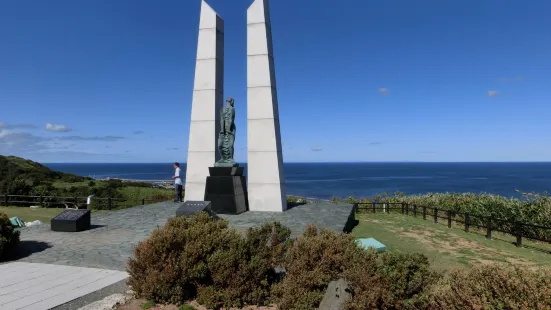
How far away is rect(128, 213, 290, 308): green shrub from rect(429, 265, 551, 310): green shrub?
2.69 meters

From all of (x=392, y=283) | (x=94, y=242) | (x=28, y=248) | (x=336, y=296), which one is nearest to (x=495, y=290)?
(x=392, y=283)

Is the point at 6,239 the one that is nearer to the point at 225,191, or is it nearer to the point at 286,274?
the point at 286,274

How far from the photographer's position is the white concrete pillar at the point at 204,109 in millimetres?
14938

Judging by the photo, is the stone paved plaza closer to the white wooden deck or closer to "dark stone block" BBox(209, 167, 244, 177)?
the white wooden deck

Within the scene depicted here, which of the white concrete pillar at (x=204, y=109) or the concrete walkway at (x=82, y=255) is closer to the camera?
the concrete walkway at (x=82, y=255)

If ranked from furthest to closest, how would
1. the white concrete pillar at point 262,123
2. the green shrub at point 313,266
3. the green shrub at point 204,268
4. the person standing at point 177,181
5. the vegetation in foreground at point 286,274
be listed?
the person standing at point 177,181 → the white concrete pillar at point 262,123 → the green shrub at point 204,268 → the green shrub at point 313,266 → the vegetation in foreground at point 286,274

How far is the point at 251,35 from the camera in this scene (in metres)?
14.2

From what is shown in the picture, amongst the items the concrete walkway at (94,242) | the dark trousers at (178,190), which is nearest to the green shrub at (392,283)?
the concrete walkway at (94,242)

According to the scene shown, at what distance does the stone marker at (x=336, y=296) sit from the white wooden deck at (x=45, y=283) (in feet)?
12.7

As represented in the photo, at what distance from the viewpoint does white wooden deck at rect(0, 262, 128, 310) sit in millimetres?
5268

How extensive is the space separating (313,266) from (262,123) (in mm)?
9053

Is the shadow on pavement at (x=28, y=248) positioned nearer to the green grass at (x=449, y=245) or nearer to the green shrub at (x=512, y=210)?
the green grass at (x=449, y=245)

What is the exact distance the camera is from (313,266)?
5410 millimetres

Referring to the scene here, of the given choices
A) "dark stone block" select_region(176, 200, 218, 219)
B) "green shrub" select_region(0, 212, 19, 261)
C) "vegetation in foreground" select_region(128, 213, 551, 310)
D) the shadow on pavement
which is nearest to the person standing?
"dark stone block" select_region(176, 200, 218, 219)
